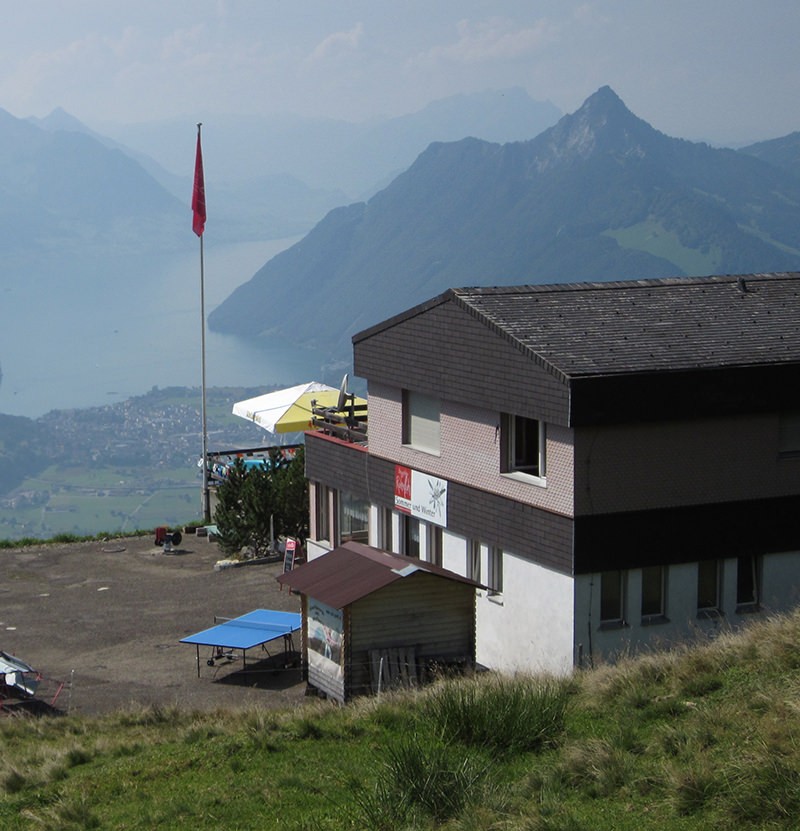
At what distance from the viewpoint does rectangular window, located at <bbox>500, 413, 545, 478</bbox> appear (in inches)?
834

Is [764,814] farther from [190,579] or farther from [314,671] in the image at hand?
[190,579]

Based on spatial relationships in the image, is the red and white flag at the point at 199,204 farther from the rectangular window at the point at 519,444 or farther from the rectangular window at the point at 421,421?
the rectangular window at the point at 519,444

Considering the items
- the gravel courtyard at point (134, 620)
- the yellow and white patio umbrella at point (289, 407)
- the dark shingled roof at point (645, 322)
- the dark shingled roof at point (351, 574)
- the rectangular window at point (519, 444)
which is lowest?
the gravel courtyard at point (134, 620)

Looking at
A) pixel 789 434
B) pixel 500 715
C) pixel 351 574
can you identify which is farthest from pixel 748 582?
pixel 500 715

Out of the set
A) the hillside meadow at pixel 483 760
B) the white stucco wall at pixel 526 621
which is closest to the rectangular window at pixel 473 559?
the white stucco wall at pixel 526 621

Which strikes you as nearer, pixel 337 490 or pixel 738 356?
pixel 738 356

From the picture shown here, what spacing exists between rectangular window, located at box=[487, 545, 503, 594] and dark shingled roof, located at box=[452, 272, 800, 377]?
3439mm

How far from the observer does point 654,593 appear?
20.5m

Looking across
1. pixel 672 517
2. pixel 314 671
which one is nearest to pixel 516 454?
pixel 672 517

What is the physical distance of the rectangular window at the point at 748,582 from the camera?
68.9 feet

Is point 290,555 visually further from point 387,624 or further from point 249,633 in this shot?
point 387,624

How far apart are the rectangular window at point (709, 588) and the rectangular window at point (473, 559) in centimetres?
349

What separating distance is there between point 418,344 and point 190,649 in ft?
21.5

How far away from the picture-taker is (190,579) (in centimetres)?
3028
